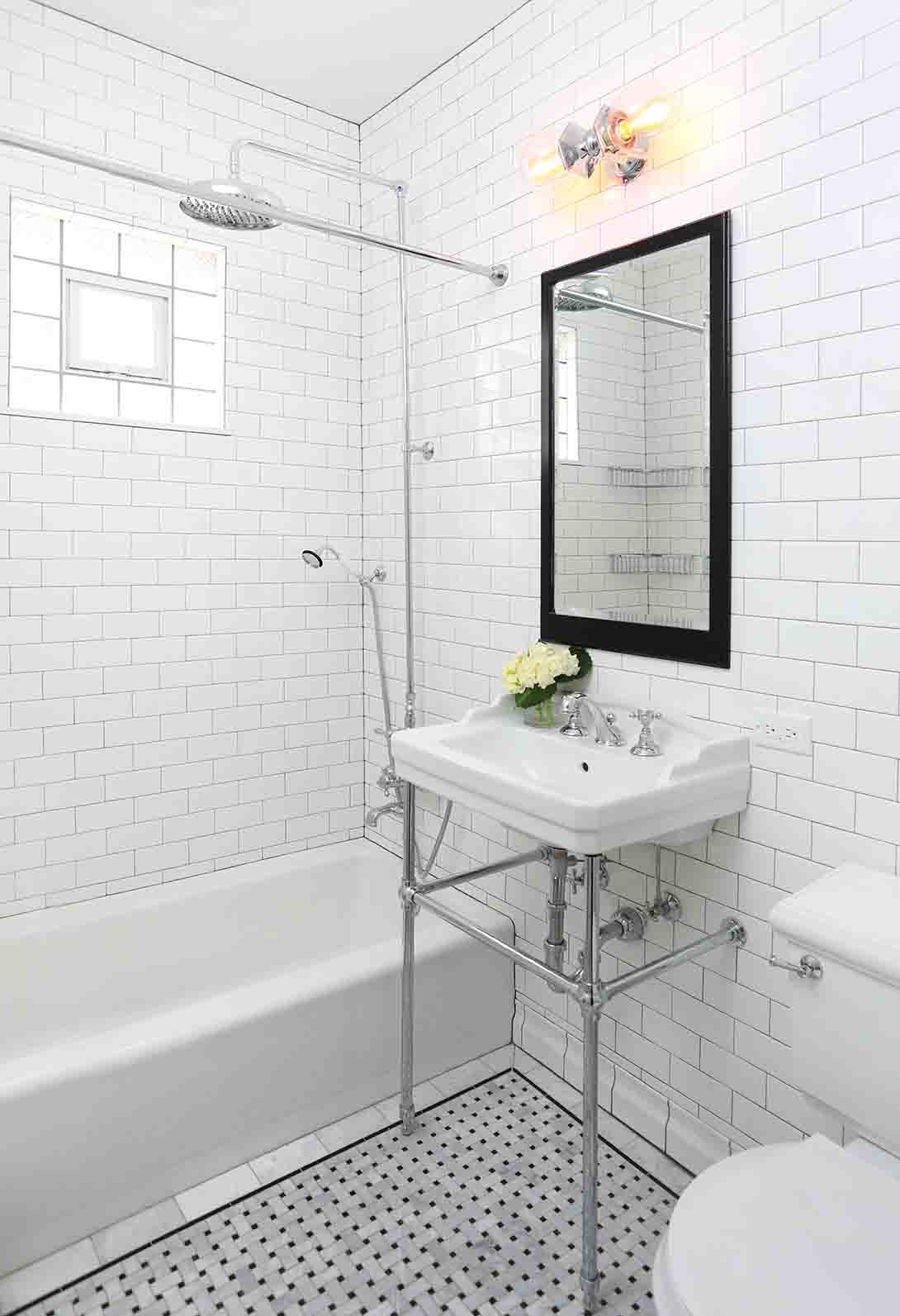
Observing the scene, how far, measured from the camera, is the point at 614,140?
6.44ft

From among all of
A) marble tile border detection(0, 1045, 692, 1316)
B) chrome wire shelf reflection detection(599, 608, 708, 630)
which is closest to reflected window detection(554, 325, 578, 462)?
chrome wire shelf reflection detection(599, 608, 708, 630)

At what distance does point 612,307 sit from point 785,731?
1127mm

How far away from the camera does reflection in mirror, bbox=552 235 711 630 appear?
1.91m

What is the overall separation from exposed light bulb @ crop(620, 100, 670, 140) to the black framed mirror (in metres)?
0.24

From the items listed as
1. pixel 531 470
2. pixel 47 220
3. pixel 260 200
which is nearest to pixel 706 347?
pixel 531 470

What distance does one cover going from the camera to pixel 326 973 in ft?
7.21

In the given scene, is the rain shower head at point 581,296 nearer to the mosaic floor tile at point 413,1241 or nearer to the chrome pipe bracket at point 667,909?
the chrome pipe bracket at point 667,909

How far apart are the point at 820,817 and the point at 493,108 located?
2.14 meters

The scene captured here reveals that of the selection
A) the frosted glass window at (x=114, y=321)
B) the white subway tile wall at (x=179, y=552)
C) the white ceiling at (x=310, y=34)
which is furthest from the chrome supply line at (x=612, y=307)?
the frosted glass window at (x=114, y=321)

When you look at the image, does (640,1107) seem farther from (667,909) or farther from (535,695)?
(535,695)

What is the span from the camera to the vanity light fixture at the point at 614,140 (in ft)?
6.32

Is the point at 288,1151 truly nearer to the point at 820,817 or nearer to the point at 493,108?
the point at 820,817

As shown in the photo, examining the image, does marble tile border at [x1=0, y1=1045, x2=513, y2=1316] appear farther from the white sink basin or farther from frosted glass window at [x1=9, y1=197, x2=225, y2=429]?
frosted glass window at [x1=9, y1=197, x2=225, y2=429]

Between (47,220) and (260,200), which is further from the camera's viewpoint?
(47,220)
